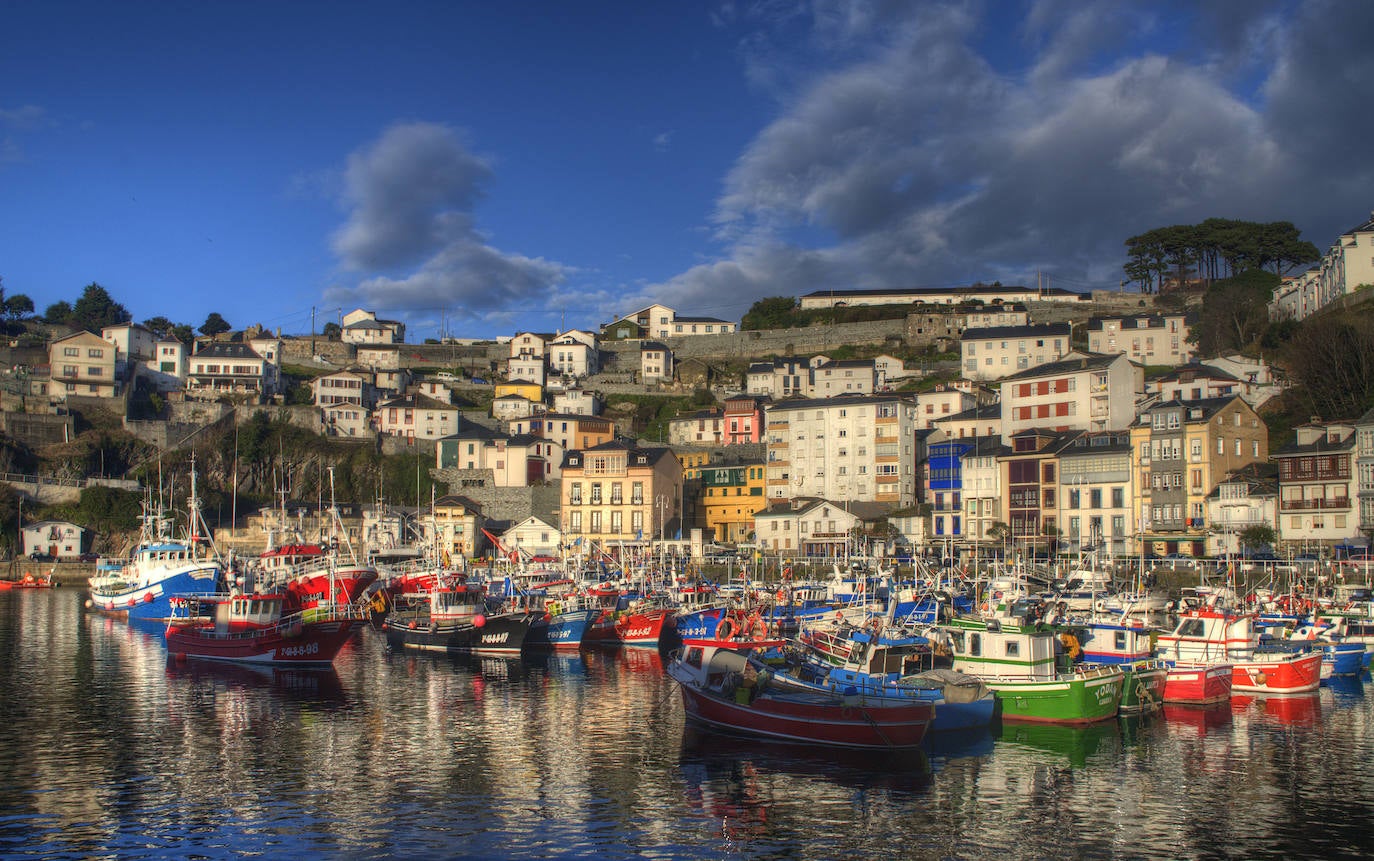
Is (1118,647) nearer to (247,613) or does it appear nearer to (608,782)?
(608,782)

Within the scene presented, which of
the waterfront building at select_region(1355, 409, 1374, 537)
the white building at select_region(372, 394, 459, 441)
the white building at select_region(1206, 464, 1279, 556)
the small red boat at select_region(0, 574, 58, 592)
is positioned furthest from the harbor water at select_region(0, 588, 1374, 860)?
the white building at select_region(372, 394, 459, 441)

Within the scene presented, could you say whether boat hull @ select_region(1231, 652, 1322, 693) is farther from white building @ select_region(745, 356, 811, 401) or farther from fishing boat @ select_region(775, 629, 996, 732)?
white building @ select_region(745, 356, 811, 401)

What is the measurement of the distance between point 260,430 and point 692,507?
39.1m

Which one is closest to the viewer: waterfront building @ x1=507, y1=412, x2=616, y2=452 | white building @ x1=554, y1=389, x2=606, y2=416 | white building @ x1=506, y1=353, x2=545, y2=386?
waterfront building @ x1=507, y1=412, x2=616, y2=452

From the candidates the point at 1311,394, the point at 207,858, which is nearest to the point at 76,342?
the point at 207,858

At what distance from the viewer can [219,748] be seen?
26250mm

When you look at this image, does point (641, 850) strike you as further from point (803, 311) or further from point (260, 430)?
point (803, 311)

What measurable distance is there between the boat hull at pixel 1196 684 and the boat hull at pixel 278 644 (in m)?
27.7

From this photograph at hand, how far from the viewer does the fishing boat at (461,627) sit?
4528cm

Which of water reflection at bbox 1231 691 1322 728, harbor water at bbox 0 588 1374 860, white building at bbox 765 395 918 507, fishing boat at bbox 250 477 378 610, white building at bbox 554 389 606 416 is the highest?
white building at bbox 554 389 606 416

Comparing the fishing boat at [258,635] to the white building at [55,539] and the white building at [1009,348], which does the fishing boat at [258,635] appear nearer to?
the white building at [55,539]

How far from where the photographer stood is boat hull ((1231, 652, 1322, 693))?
3444 cm

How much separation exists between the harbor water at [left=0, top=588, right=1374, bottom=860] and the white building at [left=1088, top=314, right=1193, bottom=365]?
64.9 m

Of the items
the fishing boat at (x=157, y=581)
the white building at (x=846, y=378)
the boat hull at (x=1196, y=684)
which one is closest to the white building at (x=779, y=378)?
the white building at (x=846, y=378)
